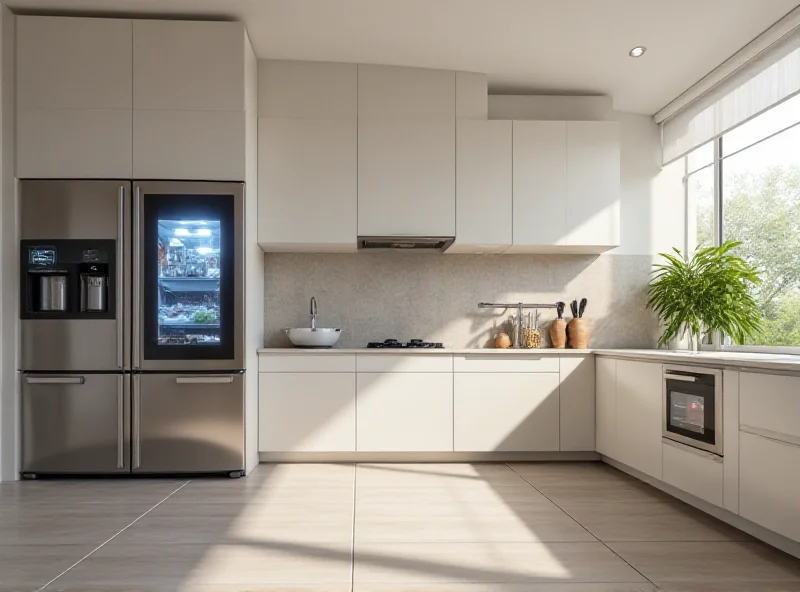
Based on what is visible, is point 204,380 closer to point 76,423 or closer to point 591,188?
point 76,423

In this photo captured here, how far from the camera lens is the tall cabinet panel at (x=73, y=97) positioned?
4.35 m

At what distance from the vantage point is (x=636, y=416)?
4.30 meters

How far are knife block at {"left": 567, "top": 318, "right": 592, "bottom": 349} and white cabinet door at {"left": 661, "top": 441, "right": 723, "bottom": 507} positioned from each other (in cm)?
151

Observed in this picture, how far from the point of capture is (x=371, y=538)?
3.11m

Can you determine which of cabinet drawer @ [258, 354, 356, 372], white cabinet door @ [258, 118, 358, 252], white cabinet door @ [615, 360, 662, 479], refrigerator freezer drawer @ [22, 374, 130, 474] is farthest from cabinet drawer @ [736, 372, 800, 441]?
refrigerator freezer drawer @ [22, 374, 130, 474]

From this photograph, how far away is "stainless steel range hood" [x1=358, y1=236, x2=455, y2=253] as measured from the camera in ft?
16.5

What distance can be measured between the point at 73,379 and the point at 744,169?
444 centimetres

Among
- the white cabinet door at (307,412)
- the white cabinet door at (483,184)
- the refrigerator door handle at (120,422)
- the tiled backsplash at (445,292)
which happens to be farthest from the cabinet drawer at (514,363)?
the refrigerator door handle at (120,422)

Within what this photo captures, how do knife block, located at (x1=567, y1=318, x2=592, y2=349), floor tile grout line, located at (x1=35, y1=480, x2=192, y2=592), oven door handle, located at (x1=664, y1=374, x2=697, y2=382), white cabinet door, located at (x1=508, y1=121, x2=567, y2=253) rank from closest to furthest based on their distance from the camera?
1. floor tile grout line, located at (x1=35, y1=480, x2=192, y2=592)
2. oven door handle, located at (x1=664, y1=374, x2=697, y2=382)
3. white cabinet door, located at (x1=508, y1=121, x2=567, y2=253)
4. knife block, located at (x1=567, y1=318, x2=592, y2=349)

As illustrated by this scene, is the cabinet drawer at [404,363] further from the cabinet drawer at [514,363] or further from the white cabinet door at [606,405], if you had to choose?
the white cabinet door at [606,405]

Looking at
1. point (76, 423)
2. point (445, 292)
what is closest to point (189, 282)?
point (76, 423)

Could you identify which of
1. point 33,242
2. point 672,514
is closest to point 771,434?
point 672,514

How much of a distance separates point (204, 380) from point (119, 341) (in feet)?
1.83

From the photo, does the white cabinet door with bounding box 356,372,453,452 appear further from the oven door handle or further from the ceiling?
the ceiling
